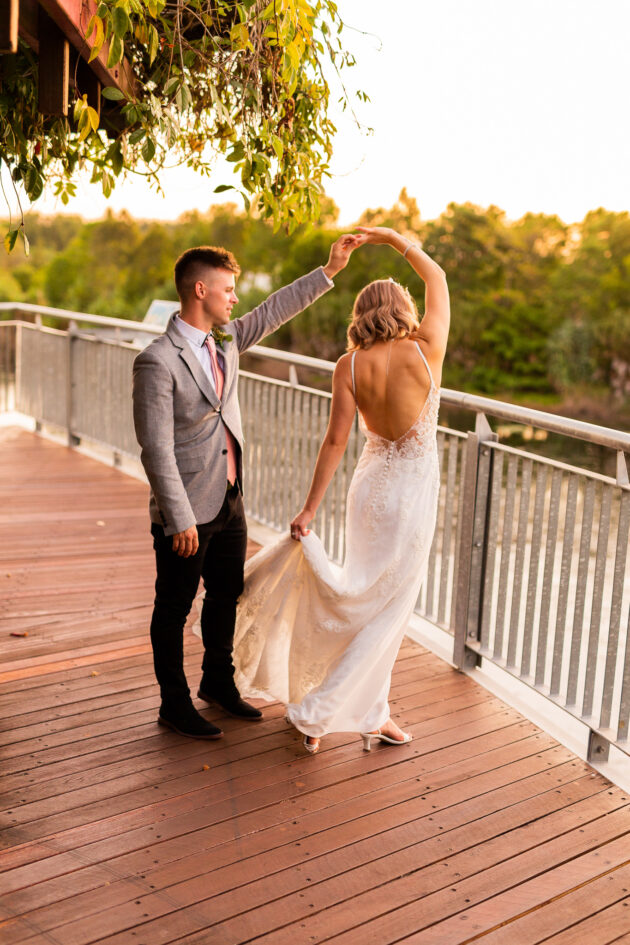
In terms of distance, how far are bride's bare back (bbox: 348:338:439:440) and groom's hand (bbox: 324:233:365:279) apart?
40cm

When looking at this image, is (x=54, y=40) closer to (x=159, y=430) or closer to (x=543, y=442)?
(x=159, y=430)

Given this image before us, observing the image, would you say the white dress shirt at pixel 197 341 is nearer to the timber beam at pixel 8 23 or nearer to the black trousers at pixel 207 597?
the black trousers at pixel 207 597

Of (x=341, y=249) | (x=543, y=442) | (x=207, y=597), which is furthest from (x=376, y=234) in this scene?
(x=543, y=442)

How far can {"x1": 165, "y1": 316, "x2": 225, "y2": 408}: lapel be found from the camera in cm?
292

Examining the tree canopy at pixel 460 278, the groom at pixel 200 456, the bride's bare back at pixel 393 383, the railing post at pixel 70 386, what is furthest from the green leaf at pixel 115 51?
the tree canopy at pixel 460 278

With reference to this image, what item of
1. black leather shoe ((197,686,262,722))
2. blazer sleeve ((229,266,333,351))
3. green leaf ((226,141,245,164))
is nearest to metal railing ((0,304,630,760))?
blazer sleeve ((229,266,333,351))

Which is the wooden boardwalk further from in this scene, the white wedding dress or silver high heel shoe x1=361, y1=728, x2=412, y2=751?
the white wedding dress

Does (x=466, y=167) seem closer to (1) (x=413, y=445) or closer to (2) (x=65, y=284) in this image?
(2) (x=65, y=284)

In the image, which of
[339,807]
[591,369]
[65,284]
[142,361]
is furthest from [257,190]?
[65,284]

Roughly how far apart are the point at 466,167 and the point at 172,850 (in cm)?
5334

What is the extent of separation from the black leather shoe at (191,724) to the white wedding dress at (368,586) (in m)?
0.27

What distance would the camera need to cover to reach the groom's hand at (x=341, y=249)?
10.2ft

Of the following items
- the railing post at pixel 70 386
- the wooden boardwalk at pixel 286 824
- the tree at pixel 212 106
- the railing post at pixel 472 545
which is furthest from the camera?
the railing post at pixel 70 386

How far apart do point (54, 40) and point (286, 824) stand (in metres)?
2.20
